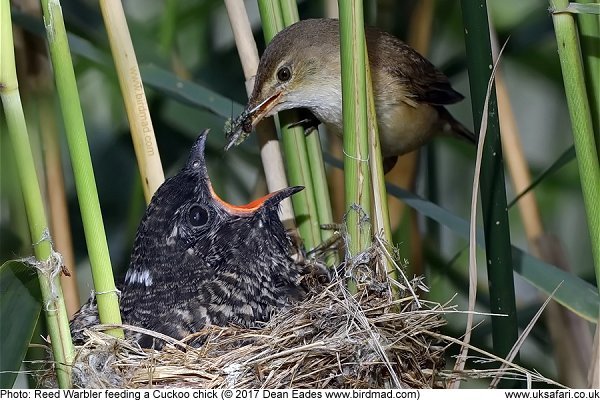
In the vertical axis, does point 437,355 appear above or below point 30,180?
below

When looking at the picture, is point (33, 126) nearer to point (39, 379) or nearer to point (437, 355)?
point (39, 379)

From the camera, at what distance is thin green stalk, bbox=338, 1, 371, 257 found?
3.55ft

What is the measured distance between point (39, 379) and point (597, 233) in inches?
42.0

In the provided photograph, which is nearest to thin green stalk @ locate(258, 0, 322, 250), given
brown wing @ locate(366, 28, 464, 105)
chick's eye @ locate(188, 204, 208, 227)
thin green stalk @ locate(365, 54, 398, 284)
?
chick's eye @ locate(188, 204, 208, 227)

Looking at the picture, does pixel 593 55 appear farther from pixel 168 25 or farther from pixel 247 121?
pixel 168 25

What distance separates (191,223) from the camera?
168cm

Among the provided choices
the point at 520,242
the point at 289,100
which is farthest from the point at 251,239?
the point at 520,242

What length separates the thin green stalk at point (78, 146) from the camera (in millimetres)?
1051

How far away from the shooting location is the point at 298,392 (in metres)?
1.19

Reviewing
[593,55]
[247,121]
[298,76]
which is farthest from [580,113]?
[298,76]

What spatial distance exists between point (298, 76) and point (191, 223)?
0.47 meters

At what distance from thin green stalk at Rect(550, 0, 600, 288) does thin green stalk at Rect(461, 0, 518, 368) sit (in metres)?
0.12

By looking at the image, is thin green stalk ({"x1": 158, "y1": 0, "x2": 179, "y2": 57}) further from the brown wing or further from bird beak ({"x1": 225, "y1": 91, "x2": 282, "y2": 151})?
the brown wing

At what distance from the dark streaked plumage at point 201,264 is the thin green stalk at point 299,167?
0.19 feet
